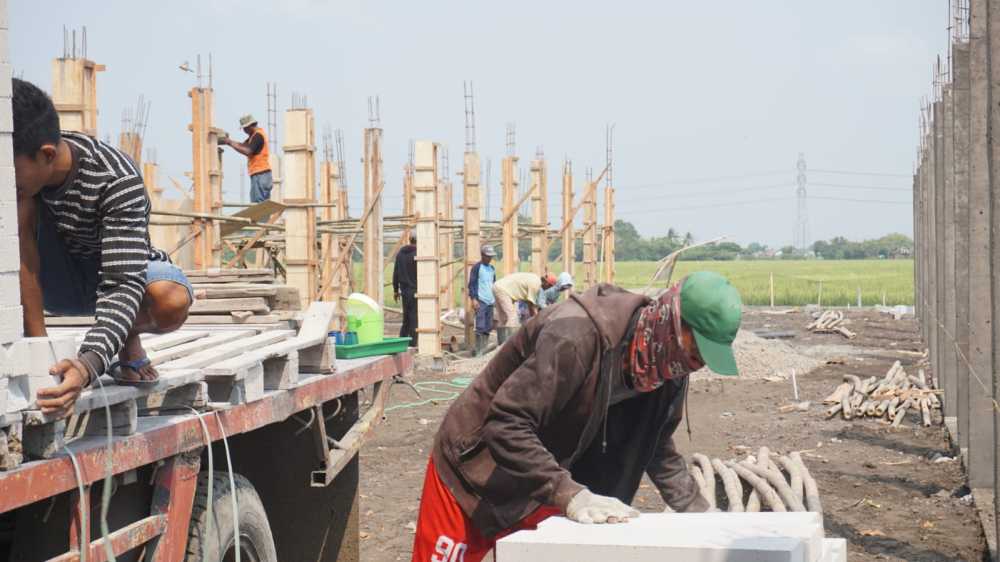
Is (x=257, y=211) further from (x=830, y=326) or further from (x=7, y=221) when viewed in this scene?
(x=830, y=326)

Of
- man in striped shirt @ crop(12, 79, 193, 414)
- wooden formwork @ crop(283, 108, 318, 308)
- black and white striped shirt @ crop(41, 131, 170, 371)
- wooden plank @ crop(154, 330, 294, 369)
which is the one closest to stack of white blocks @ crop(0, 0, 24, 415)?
man in striped shirt @ crop(12, 79, 193, 414)

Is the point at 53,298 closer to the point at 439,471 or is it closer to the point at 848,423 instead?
the point at 439,471

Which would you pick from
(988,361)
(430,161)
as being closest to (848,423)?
(988,361)

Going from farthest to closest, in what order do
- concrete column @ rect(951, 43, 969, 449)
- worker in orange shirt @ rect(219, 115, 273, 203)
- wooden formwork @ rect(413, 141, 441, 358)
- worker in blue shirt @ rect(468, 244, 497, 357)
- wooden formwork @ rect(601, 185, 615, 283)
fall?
wooden formwork @ rect(601, 185, 615, 283) → worker in blue shirt @ rect(468, 244, 497, 357) → wooden formwork @ rect(413, 141, 441, 358) → worker in orange shirt @ rect(219, 115, 273, 203) → concrete column @ rect(951, 43, 969, 449)

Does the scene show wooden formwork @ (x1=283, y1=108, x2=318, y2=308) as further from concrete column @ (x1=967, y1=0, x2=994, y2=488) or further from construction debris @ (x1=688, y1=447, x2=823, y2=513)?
concrete column @ (x1=967, y1=0, x2=994, y2=488)

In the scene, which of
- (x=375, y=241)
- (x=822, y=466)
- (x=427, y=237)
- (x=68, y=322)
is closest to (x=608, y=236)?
(x=427, y=237)

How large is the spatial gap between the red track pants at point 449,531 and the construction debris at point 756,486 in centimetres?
333

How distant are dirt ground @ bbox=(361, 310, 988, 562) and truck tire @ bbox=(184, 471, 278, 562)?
293 centimetres

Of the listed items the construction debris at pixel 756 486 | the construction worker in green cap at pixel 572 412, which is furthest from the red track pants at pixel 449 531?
the construction debris at pixel 756 486

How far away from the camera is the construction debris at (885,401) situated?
14.0 metres

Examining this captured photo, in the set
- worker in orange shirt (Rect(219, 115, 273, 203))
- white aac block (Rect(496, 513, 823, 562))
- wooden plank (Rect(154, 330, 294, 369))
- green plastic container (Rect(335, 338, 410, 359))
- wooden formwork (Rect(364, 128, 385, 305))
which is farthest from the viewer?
wooden formwork (Rect(364, 128, 385, 305))

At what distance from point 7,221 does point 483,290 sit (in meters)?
16.9

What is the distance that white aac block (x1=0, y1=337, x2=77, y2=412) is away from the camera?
9.95 feet

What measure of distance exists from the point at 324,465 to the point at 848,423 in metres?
9.71
